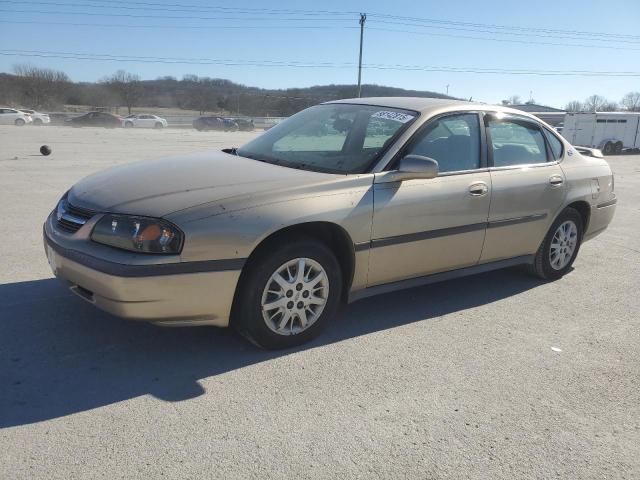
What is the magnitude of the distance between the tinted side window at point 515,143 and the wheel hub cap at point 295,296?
192cm

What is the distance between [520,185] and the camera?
4.71m

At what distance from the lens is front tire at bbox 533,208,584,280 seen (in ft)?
17.2

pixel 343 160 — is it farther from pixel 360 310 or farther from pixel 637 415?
pixel 637 415

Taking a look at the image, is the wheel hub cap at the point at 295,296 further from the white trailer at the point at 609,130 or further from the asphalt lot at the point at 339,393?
the white trailer at the point at 609,130

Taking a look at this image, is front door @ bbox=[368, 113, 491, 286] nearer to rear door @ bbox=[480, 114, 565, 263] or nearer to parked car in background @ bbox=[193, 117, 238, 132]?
rear door @ bbox=[480, 114, 565, 263]

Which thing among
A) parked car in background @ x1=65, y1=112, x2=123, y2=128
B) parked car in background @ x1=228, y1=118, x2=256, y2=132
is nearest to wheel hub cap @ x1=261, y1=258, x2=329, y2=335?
parked car in background @ x1=65, y1=112, x2=123, y2=128

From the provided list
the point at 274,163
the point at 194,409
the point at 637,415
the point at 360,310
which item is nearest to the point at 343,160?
the point at 274,163

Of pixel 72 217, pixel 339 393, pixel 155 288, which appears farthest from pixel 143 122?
pixel 339 393

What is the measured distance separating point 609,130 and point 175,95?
7767 cm

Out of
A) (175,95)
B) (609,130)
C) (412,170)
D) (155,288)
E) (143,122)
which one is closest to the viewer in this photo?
(155,288)

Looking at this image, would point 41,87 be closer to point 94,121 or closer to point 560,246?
point 94,121

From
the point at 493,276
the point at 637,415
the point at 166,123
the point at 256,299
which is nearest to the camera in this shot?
the point at 637,415

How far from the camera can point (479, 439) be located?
9.11 feet

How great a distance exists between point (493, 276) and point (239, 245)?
315 centimetres
